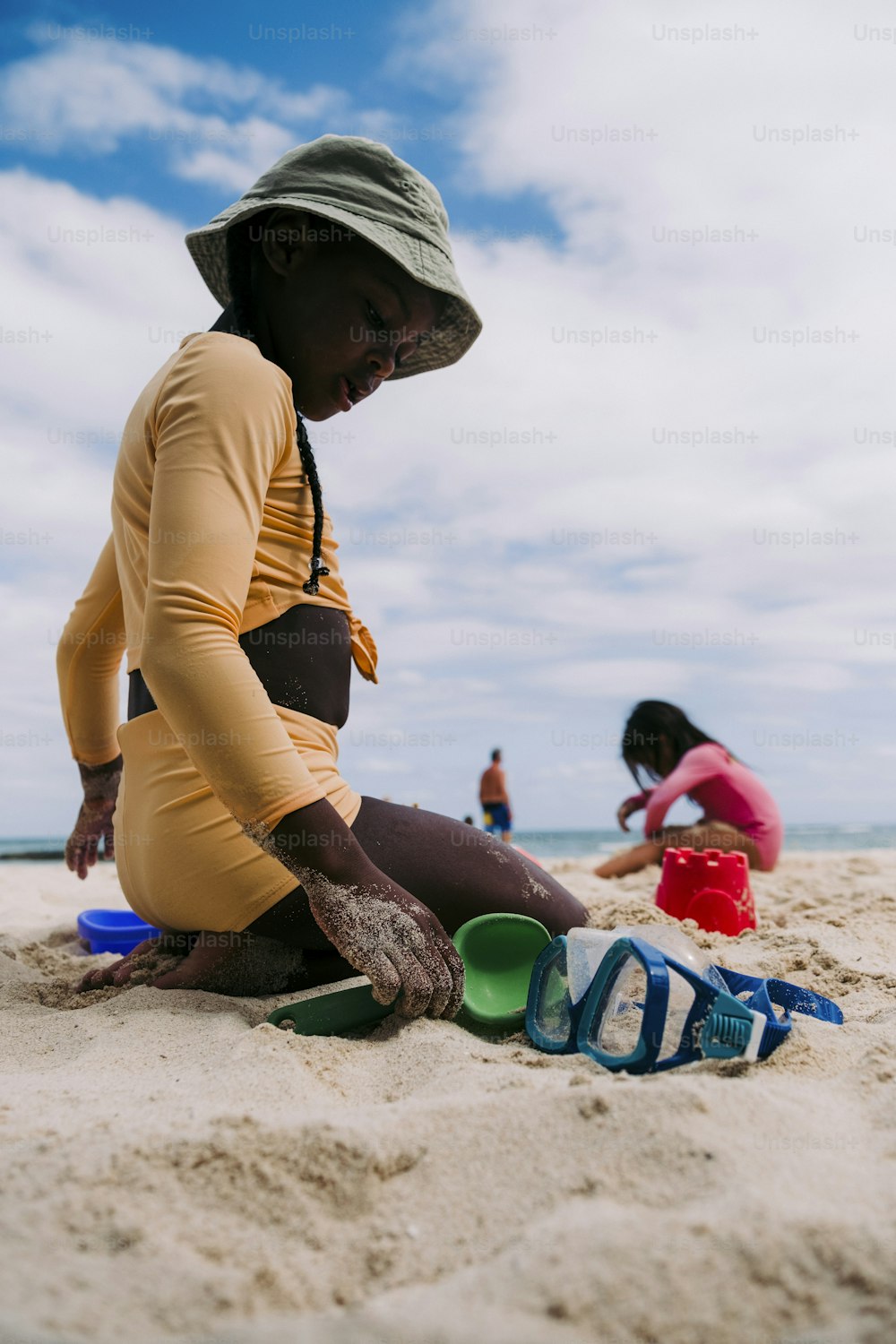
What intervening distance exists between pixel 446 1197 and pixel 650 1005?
0.47m

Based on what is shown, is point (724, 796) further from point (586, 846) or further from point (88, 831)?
point (586, 846)

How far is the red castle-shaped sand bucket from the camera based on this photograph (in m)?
2.92

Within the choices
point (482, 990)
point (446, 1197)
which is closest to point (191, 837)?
point (482, 990)

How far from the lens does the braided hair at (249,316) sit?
2.04m

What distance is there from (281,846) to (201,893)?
39 centimetres

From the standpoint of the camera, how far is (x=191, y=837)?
1875 mm

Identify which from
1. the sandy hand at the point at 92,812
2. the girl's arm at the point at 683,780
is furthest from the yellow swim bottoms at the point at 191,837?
the girl's arm at the point at 683,780

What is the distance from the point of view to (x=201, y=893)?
190 centimetres

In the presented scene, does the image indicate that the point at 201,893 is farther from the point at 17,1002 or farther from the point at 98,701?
the point at 98,701

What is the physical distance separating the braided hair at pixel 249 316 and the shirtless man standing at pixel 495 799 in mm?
9204

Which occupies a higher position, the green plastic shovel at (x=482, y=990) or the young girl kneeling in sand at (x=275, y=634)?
the young girl kneeling in sand at (x=275, y=634)

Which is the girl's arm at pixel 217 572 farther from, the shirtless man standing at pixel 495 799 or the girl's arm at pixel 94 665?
the shirtless man standing at pixel 495 799

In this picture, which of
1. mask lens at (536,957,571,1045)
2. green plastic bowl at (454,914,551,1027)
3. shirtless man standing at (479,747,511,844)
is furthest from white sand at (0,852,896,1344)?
shirtless man standing at (479,747,511,844)

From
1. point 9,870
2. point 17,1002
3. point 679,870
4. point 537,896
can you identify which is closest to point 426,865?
point 537,896
